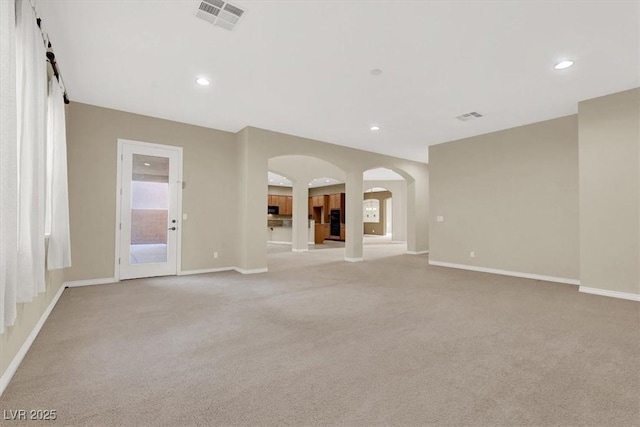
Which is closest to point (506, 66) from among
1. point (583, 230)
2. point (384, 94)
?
point (384, 94)

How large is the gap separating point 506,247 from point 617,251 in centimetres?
182

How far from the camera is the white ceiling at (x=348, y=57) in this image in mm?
A: 2672

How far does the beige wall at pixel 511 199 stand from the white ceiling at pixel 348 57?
68 cm

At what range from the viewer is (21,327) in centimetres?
233

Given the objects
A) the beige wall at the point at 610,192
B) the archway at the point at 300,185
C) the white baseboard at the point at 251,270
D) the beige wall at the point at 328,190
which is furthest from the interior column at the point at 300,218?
the beige wall at the point at 610,192

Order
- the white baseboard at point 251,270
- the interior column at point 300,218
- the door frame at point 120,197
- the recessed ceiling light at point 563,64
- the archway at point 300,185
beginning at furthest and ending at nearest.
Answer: the interior column at point 300,218 < the archway at point 300,185 < the white baseboard at point 251,270 < the door frame at point 120,197 < the recessed ceiling light at point 563,64

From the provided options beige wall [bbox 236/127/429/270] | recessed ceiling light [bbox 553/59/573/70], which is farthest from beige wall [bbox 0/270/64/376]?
recessed ceiling light [bbox 553/59/573/70]

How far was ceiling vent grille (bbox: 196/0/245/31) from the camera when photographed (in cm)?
259

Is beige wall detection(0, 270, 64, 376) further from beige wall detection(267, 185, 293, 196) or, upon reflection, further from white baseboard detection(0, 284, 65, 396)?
beige wall detection(267, 185, 293, 196)

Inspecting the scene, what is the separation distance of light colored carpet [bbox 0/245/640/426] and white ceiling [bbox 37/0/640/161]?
294 cm

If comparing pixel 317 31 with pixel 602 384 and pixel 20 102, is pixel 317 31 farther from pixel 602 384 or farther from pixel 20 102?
pixel 602 384

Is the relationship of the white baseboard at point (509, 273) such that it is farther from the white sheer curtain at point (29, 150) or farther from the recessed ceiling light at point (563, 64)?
the white sheer curtain at point (29, 150)

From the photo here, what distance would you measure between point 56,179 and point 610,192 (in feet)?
23.4

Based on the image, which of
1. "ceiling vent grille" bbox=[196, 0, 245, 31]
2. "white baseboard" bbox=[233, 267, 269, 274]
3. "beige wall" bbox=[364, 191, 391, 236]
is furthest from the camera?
"beige wall" bbox=[364, 191, 391, 236]
